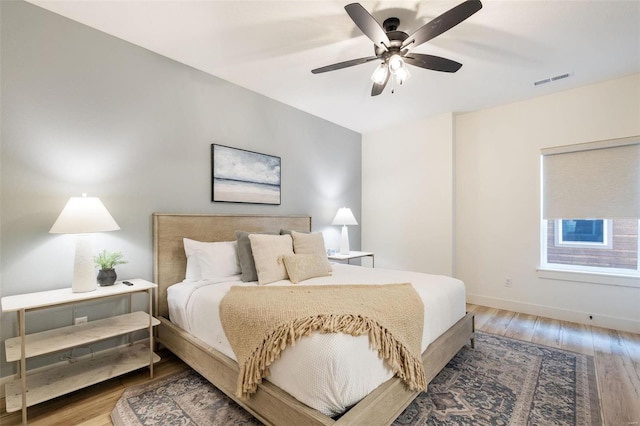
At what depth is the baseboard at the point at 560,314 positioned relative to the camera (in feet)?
9.95

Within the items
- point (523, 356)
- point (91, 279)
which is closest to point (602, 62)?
point (523, 356)

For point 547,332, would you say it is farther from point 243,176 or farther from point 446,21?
point 243,176

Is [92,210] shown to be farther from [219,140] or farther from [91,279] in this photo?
[219,140]

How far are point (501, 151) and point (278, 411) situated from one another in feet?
13.0

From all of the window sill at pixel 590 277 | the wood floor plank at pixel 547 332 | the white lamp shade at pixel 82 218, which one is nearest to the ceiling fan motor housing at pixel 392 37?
the white lamp shade at pixel 82 218

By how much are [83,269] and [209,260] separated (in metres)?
0.87

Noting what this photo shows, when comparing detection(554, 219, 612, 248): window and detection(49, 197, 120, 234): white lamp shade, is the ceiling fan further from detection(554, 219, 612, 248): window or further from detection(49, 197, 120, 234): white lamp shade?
detection(554, 219, 612, 248): window

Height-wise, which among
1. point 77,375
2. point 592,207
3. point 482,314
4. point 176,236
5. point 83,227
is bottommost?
point 482,314

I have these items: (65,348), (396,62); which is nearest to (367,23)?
(396,62)

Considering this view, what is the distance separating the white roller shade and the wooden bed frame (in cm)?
202

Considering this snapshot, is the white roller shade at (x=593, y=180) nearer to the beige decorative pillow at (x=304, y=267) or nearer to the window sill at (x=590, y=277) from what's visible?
the window sill at (x=590, y=277)

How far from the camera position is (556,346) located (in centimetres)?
269

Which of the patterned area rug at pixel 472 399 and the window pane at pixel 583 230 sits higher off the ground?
the window pane at pixel 583 230

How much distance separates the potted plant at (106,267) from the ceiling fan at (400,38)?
86.9 inches
